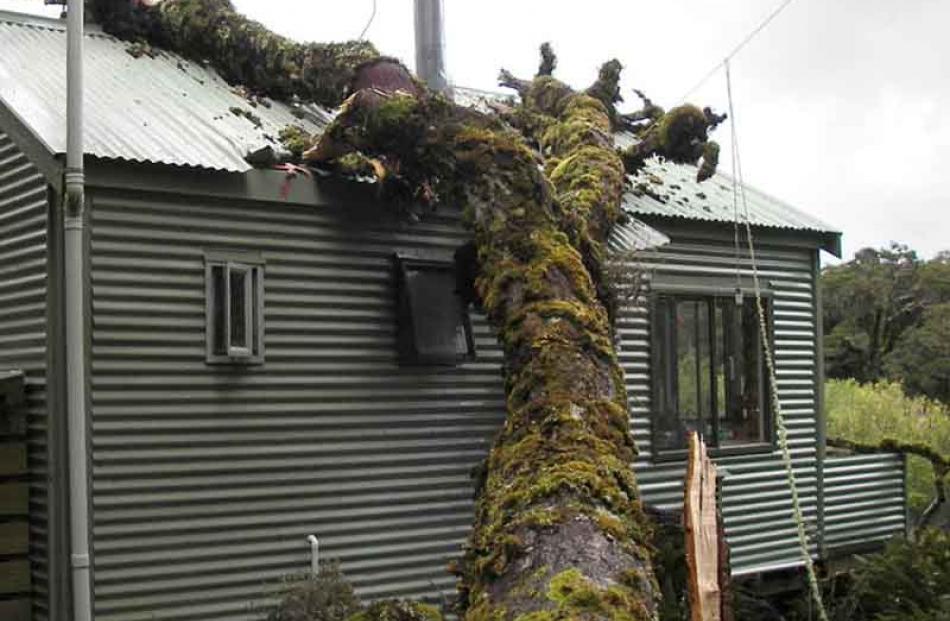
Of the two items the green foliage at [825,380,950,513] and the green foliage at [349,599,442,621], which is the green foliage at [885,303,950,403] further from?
the green foliage at [349,599,442,621]

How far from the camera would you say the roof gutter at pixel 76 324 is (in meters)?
7.76

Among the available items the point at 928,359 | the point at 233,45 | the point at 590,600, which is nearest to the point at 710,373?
the point at 233,45

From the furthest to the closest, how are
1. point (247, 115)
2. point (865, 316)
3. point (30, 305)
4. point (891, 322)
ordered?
point (865, 316) < point (891, 322) < point (247, 115) < point (30, 305)

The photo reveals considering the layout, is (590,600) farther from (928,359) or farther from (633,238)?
(928,359)

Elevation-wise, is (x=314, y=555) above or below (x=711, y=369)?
below

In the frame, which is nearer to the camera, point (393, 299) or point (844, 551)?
point (393, 299)

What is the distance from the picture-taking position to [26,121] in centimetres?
841

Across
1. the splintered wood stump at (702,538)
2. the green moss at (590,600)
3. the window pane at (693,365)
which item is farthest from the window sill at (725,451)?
the green moss at (590,600)

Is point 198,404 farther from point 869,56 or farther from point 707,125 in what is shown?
point 869,56

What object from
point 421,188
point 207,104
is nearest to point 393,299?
point 421,188

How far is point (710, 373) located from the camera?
13.3m

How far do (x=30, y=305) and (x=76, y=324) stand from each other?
3.25 ft

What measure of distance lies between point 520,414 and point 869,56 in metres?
5.74

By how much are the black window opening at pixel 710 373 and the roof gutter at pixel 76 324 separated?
6.34 metres
